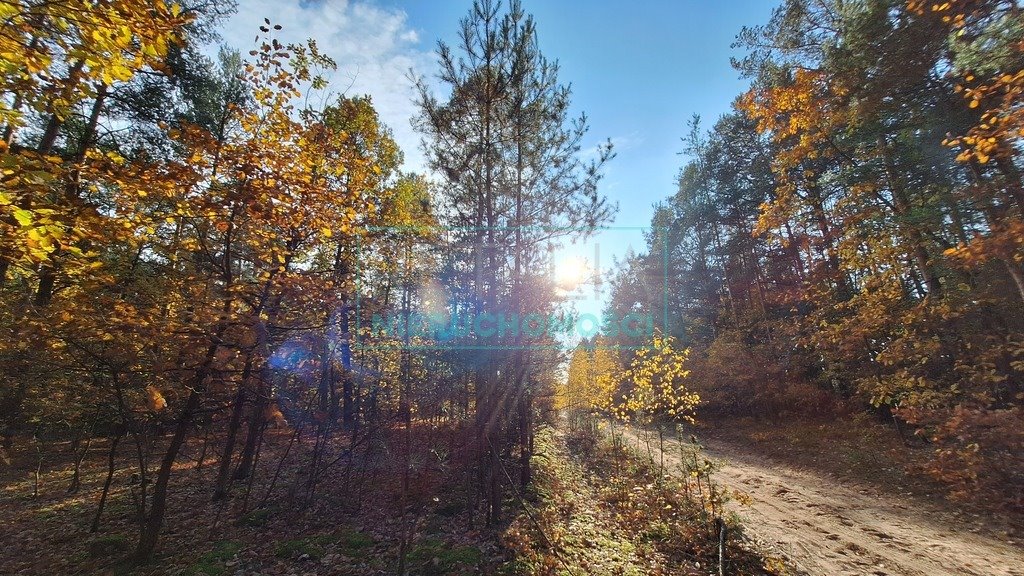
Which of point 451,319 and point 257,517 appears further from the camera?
point 451,319

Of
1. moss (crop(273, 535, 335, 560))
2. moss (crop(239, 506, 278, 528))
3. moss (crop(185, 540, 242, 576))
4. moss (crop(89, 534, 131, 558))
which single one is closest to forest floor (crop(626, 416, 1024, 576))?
moss (crop(273, 535, 335, 560))

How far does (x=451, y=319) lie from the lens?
1100cm

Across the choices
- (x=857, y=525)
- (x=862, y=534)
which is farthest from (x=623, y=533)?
(x=857, y=525)

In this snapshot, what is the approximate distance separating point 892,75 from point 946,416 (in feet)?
26.0

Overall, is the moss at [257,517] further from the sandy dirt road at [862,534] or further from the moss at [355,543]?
the sandy dirt road at [862,534]

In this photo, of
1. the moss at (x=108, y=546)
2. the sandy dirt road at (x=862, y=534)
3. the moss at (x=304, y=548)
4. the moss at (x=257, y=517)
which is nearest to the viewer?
the sandy dirt road at (x=862, y=534)

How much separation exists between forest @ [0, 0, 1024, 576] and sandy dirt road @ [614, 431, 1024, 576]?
8cm

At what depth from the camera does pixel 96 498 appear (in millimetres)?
9195

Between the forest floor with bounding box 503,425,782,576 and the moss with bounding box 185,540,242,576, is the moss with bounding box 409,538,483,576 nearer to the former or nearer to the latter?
the forest floor with bounding box 503,425,782,576

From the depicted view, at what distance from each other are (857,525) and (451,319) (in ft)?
34.2

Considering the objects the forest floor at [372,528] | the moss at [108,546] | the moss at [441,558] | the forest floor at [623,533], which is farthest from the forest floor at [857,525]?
the moss at [108,546]

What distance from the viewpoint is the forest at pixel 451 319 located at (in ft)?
15.8

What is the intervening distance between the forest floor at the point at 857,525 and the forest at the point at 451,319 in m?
0.08

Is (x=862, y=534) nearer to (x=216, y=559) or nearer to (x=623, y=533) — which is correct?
(x=623, y=533)
